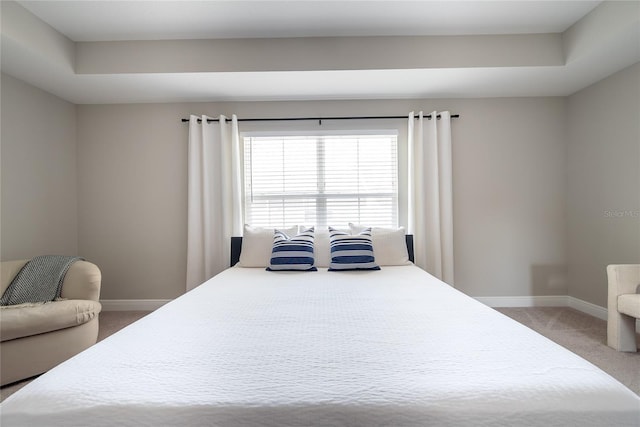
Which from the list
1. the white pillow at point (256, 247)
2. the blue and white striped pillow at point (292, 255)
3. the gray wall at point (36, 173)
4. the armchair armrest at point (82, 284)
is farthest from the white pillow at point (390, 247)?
the gray wall at point (36, 173)

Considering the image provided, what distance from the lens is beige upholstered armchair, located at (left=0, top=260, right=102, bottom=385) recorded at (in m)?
2.22

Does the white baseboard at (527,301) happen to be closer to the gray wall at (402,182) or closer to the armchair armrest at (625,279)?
the gray wall at (402,182)

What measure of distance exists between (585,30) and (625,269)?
189cm

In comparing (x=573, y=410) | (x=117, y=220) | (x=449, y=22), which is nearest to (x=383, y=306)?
(x=573, y=410)

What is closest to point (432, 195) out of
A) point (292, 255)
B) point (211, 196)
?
point (292, 255)

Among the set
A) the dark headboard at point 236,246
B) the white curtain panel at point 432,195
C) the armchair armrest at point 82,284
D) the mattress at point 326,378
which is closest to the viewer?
the mattress at point 326,378

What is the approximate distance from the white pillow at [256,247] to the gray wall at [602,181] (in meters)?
3.19

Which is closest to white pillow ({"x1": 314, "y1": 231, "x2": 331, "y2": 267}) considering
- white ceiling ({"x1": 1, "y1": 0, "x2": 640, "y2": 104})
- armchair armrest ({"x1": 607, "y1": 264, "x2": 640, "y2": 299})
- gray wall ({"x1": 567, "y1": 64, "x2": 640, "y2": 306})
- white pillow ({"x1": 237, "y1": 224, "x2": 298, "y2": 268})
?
white pillow ({"x1": 237, "y1": 224, "x2": 298, "y2": 268})

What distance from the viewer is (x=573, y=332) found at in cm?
308

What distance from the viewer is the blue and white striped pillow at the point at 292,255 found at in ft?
10.4

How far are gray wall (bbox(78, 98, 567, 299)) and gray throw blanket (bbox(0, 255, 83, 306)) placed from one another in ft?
3.80

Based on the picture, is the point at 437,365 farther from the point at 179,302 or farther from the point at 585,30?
the point at 585,30

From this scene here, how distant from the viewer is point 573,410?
1022 millimetres

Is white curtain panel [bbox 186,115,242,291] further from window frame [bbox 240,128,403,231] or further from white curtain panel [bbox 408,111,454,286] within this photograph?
white curtain panel [bbox 408,111,454,286]
